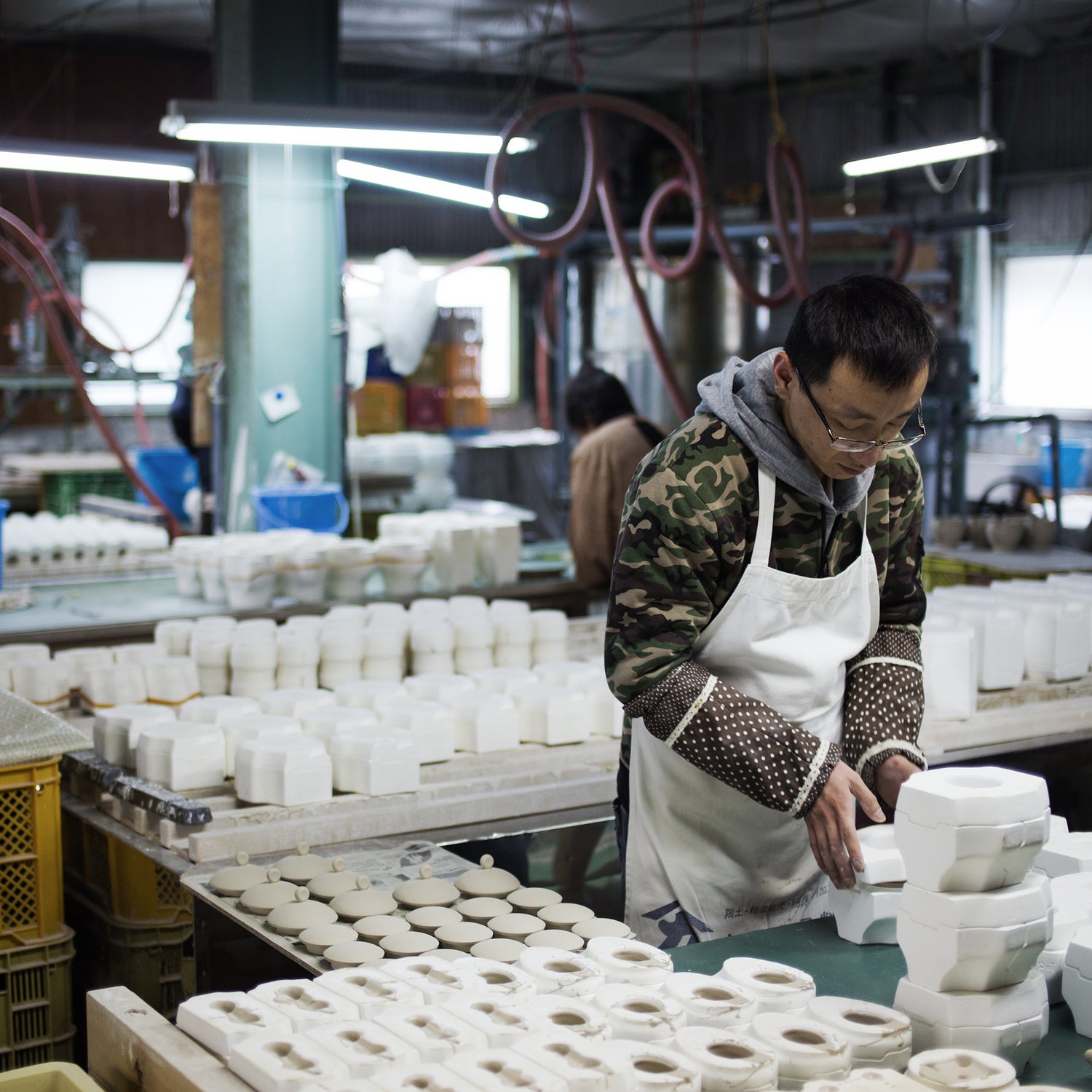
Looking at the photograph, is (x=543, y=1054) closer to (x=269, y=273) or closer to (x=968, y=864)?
(x=968, y=864)

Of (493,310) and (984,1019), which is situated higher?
(493,310)

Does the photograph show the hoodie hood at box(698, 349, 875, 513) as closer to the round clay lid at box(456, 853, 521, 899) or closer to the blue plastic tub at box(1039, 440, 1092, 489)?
the round clay lid at box(456, 853, 521, 899)

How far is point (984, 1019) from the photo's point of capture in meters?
1.62

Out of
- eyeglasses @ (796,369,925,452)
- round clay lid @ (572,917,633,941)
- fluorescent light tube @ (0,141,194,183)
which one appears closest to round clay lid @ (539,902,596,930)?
round clay lid @ (572,917,633,941)

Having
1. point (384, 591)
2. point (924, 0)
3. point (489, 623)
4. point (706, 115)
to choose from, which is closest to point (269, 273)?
point (384, 591)

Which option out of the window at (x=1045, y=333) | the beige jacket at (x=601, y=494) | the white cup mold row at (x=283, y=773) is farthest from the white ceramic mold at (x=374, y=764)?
the window at (x=1045, y=333)

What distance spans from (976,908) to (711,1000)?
1.11 feet

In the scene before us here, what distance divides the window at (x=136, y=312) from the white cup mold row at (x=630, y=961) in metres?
10.4

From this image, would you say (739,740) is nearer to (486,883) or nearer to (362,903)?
(486,883)

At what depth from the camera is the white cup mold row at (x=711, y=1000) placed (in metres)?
1.60

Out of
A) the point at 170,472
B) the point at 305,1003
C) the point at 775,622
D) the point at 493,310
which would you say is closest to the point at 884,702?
the point at 775,622

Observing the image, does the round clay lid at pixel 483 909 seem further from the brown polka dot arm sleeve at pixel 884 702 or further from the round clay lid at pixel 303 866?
the brown polka dot arm sleeve at pixel 884 702

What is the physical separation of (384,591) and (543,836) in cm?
224

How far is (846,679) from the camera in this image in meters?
2.47
